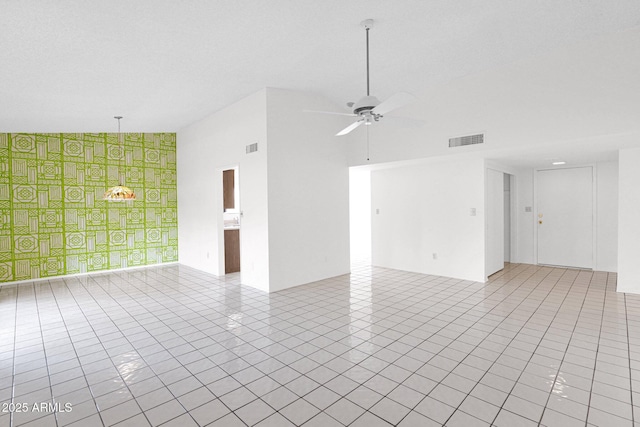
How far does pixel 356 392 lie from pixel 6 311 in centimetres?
504

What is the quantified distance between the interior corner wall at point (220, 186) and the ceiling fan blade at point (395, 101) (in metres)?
2.63

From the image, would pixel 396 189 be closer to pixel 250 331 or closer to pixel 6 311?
pixel 250 331

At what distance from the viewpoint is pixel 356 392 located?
2.48 meters

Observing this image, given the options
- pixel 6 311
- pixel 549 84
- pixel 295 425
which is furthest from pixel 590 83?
pixel 6 311

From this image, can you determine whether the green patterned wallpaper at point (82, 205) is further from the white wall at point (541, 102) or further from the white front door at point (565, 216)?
the white front door at point (565, 216)

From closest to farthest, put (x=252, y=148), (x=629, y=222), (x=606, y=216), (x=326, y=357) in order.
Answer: (x=326, y=357) < (x=629, y=222) < (x=252, y=148) < (x=606, y=216)

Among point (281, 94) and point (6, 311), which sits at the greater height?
point (281, 94)

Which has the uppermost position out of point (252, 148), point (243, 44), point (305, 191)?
point (243, 44)

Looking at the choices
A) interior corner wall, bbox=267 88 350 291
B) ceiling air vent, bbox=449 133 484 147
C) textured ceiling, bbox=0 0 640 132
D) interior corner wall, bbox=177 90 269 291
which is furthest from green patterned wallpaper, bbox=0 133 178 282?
ceiling air vent, bbox=449 133 484 147

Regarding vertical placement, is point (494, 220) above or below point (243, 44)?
below

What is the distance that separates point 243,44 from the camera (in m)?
3.68

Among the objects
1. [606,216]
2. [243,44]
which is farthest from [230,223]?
[606,216]

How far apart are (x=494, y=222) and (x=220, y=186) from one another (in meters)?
5.38

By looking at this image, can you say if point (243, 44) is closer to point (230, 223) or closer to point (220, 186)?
point (220, 186)
